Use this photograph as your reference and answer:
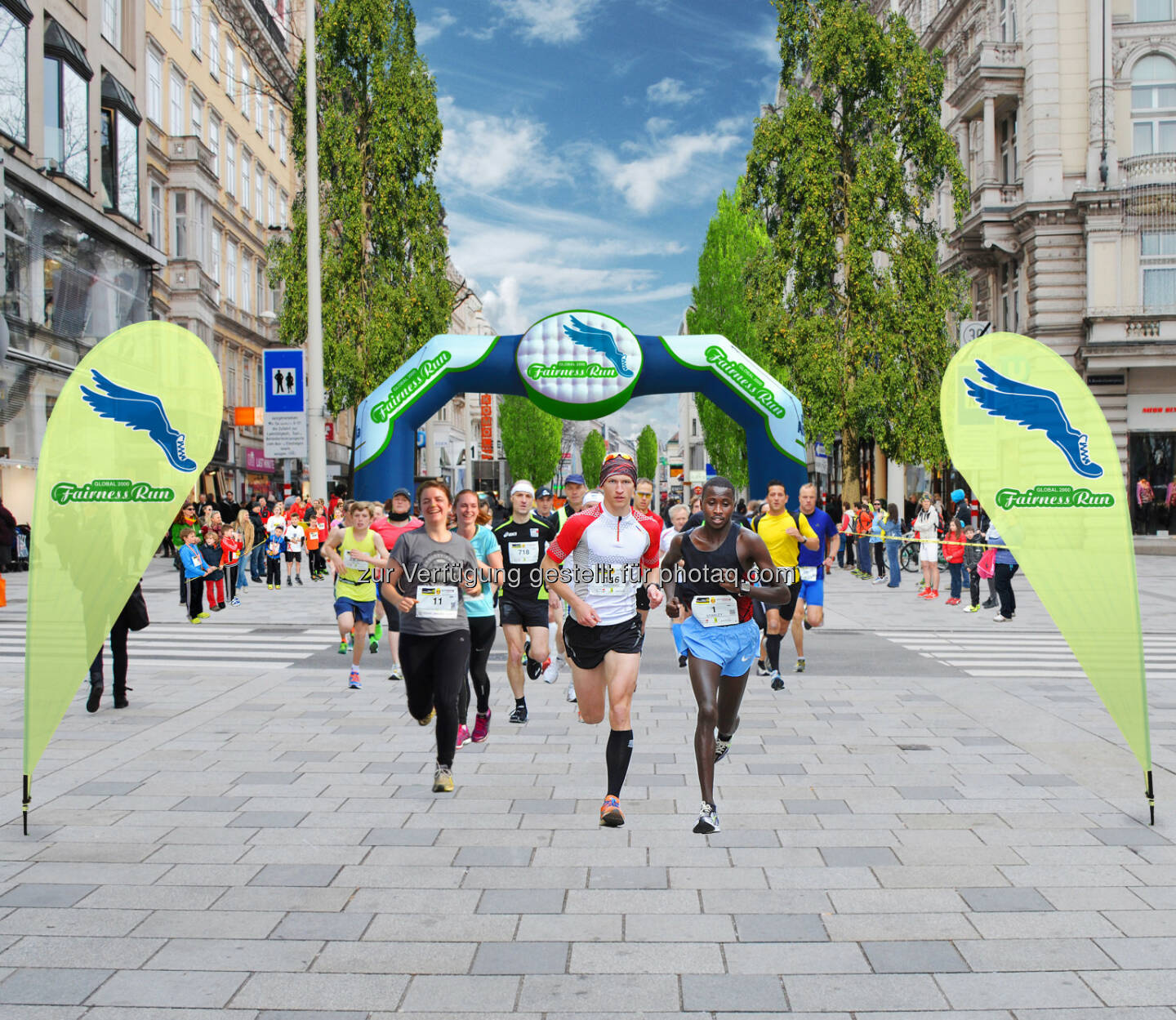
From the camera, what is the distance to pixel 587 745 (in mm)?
7582

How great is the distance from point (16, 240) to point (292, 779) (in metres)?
19.3

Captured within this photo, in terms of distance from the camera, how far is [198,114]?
37344mm

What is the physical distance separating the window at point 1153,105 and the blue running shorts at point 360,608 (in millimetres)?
27378

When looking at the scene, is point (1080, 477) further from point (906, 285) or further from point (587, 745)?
point (906, 285)

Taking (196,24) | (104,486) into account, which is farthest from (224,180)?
(104,486)

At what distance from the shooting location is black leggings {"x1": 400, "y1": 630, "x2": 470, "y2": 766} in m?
6.43

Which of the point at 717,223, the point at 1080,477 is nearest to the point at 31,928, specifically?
the point at 1080,477

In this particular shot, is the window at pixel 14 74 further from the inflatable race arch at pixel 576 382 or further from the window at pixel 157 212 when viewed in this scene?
the inflatable race arch at pixel 576 382

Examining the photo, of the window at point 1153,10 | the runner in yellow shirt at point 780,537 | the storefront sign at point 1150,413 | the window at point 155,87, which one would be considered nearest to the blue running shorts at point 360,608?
the runner in yellow shirt at point 780,537

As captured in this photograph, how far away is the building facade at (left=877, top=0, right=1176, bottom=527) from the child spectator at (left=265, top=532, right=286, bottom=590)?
20104mm

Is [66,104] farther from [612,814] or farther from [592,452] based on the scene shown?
[592,452]

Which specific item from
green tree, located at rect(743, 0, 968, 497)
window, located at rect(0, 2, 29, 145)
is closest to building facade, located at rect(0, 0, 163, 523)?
window, located at rect(0, 2, 29, 145)

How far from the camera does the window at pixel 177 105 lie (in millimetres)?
34688

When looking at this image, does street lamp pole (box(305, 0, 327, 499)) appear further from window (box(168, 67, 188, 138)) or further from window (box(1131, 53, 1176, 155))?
window (box(1131, 53, 1176, 155))
